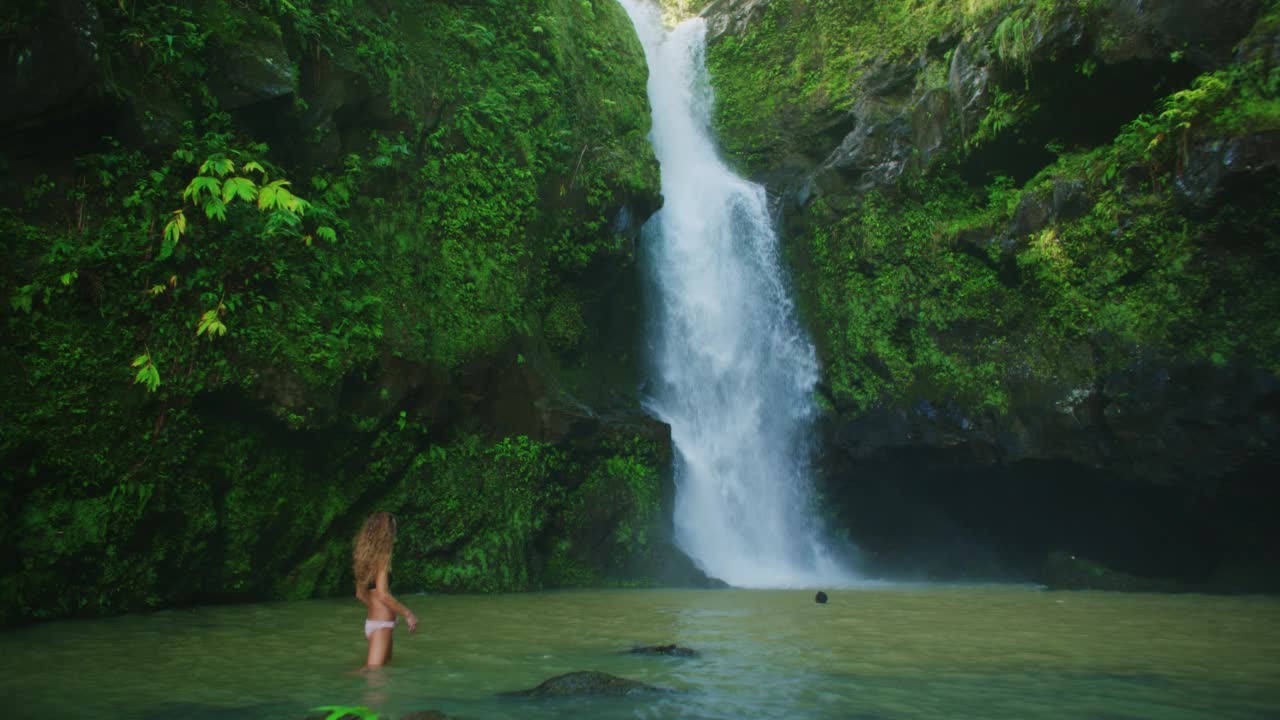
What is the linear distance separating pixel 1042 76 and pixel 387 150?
9.26 m

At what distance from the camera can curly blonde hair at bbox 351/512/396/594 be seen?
4.61 meters

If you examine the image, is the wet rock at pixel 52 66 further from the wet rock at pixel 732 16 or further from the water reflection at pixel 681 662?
the wet rock at pixel 732 16

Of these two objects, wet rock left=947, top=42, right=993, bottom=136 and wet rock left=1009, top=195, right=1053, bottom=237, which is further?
wet rock left=947, top=42, right=993, bottom=136

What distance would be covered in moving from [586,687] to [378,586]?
5.07 feet

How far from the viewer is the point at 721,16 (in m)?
19.7

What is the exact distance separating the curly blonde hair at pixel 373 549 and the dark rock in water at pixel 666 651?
175 cm

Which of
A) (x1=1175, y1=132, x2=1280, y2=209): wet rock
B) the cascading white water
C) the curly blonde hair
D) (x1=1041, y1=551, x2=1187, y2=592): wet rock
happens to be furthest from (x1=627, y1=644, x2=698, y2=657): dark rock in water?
(x1=1041, y1=551, x2=1187, y2=592): wet rock

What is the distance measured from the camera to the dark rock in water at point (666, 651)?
4.93m

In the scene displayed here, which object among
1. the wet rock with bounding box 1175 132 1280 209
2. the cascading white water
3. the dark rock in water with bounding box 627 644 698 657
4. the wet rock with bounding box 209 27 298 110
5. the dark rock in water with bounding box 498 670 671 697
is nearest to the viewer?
the dark rock in water with bounding box 498 670 671 697

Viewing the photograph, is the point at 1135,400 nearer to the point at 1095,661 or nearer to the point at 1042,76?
the point at 1042,76

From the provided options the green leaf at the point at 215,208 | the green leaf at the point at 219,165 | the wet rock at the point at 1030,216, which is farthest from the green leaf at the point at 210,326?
the wet rock at the point at 1030,216

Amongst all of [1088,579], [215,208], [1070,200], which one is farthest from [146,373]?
[1088,579]

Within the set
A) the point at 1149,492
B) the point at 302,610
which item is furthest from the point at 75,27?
the point at 1149,492

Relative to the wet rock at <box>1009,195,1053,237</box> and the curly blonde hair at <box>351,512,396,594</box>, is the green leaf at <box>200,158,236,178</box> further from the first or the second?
the wet rock at <box>1009,195,1053,237</box>
